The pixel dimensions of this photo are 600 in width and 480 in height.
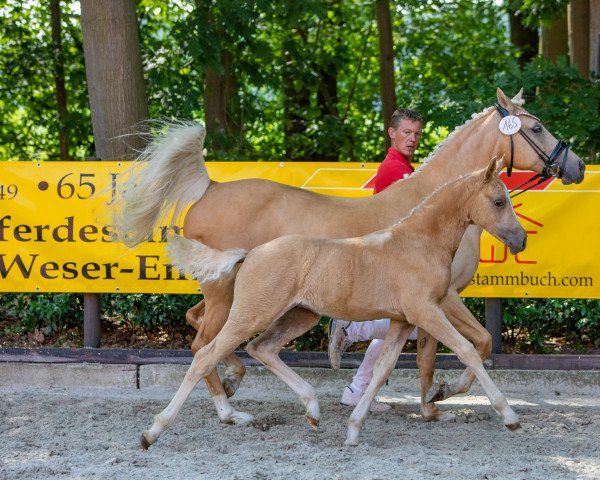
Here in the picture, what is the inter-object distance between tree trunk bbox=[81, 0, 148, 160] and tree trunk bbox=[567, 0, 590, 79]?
6099 millimetres

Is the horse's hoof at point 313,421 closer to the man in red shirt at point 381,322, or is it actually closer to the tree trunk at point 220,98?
the man in red shirt at point 381,322

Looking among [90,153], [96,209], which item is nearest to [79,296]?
[96,209]

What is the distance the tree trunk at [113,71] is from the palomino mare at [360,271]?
354 centimetres

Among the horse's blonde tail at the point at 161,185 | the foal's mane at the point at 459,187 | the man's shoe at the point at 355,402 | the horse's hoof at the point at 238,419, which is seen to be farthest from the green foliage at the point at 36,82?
the foal's mane at the point at 459,187

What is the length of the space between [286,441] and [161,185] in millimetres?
1929

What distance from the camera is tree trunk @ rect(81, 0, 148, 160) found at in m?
8.88

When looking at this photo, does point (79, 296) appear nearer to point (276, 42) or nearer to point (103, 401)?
point (103, 401)

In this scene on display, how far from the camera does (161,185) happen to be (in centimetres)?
641

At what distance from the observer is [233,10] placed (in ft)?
33.2

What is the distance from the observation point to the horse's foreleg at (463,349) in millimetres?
5398

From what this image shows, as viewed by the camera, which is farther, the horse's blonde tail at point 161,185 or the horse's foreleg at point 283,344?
the horse's blonde tail at point 161,185

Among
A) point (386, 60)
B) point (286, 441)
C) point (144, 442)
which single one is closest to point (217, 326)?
point (286, 441)

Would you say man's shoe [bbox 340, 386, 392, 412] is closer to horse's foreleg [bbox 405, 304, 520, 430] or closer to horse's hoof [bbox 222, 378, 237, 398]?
horse's hoof [bbox 222, 378, 237, 398]

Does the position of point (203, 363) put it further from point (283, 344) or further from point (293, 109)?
point (293, 109)
